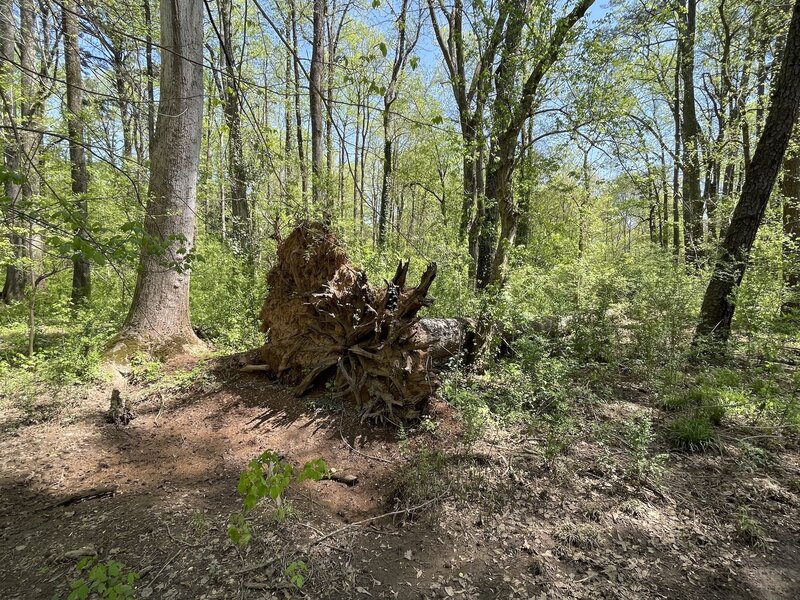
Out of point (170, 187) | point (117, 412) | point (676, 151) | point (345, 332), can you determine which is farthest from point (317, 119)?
point (676, 151)

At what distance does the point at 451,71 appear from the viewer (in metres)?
8.68

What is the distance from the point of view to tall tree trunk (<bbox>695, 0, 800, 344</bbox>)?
5004mm

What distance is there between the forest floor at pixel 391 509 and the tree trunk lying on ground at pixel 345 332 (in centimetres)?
33

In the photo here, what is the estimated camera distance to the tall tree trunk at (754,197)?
5.00 metres

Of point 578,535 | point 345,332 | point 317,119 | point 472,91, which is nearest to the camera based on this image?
point 578,535

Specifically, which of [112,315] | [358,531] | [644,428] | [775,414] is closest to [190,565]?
[358,531]

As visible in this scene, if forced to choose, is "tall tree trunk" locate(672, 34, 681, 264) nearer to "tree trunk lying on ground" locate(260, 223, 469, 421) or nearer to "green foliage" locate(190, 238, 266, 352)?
"tree trunk lying on ground" locate(260, 223, 469, 421)

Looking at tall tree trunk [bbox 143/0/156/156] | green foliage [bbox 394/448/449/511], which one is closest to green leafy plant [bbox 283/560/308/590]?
green foliage [bbox 394/448/449/511]

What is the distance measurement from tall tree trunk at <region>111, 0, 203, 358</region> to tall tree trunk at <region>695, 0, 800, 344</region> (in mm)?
7007

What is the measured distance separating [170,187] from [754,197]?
311 inches

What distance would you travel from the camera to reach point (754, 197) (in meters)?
5.32

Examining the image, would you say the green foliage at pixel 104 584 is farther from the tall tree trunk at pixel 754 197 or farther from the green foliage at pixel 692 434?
the tall tree trunk at pixel 754 197

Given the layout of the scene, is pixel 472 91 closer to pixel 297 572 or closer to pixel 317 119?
pixel 317 119

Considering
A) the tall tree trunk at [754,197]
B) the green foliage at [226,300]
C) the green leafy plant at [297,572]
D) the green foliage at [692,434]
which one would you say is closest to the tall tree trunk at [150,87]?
the green foliage at [226,300]
